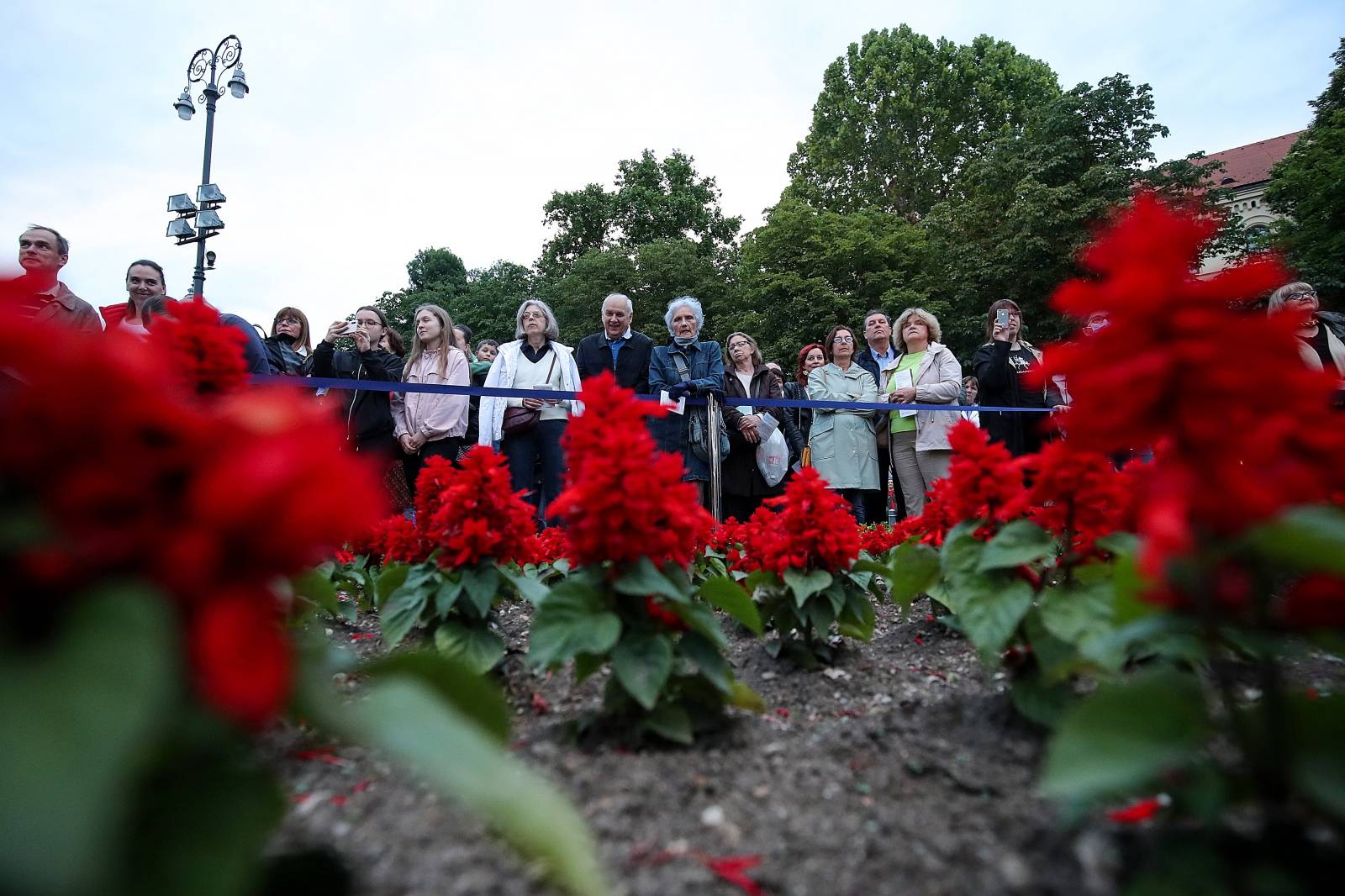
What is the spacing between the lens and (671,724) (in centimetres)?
189

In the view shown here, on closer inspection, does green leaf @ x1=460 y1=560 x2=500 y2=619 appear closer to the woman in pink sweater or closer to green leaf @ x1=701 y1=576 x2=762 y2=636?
green leaf @ x1=701 y1=576 x2=762 y2=636

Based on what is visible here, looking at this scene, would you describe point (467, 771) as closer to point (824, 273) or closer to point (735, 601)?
point (735, 601)

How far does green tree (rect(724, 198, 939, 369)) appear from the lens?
1093 inches

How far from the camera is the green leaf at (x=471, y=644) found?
8.17ft

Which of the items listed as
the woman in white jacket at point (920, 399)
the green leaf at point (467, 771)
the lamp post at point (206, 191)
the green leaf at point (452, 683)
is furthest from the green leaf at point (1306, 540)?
the lamp post at point (206, 191)

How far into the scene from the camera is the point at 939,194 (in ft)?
104

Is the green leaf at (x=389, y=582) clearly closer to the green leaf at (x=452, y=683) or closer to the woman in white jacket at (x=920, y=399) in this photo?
the green leaf at (x=452, y=683)

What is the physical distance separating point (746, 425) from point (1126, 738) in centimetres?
556

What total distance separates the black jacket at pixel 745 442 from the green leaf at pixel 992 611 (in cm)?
461

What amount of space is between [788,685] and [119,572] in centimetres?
235

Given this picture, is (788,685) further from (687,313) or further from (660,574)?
(687,313)

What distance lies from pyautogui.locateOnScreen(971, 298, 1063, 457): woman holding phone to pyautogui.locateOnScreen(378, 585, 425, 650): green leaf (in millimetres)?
5515

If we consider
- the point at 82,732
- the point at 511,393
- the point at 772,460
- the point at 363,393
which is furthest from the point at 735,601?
the point at 363,393

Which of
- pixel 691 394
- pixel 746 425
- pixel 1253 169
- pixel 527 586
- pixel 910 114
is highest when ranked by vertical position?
pixel 1253 169
